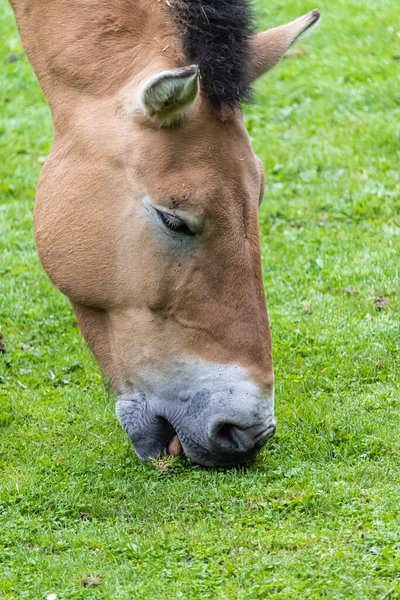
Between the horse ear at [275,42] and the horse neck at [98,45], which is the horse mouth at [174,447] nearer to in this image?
the horse neck at [98,45]

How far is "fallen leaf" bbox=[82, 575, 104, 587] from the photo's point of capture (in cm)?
373

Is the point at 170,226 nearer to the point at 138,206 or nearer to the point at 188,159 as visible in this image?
the point at 138,206

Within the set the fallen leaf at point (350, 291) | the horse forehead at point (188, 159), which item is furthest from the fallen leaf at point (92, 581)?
the fallen leaf at point (350, 291)

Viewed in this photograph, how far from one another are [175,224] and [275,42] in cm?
123

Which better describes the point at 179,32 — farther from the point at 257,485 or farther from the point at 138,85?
the point at 257,485

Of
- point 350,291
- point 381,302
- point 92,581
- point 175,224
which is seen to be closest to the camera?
point 92,581

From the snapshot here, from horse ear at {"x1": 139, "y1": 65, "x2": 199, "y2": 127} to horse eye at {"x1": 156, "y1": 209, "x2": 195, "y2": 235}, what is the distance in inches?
16.0

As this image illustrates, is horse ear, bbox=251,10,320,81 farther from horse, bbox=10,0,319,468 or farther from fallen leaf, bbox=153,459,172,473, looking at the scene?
fallen leaf, bbox=153,459,172,473

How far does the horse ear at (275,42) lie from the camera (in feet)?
15.7

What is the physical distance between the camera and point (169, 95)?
4102 millimetres

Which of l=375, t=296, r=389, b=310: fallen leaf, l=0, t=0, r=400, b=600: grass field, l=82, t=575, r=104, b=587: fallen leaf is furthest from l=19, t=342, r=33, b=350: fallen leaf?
l=82, t=575, r=104, b=587: fallen leaf

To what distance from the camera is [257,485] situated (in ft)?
14.4

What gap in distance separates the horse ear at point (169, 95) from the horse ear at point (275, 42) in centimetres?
66

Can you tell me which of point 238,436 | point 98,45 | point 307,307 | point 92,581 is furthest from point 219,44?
point 307,307
